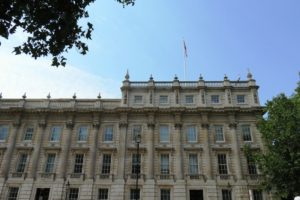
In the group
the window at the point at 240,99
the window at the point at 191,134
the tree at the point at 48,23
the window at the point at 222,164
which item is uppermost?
the window at the point at 240,99

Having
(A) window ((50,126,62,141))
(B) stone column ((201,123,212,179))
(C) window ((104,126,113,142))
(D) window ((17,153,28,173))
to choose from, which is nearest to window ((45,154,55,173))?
(A) window ((50,126,62,141))

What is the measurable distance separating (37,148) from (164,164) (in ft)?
52.6

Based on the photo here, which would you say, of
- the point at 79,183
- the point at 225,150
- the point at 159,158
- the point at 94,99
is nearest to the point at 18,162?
the point at 79,183

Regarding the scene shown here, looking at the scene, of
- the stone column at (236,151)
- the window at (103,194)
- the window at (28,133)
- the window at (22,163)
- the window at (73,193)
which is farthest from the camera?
the window at (28,133)

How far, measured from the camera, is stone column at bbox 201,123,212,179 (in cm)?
3313

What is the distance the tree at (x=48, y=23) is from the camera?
10.6 m

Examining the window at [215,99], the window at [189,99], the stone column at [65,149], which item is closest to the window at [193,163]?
the window at [189,99]

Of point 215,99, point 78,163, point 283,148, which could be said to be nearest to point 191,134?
point 215,99

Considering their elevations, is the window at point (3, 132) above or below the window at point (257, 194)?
above

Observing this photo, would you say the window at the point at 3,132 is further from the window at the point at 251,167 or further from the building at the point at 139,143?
the window at the point at 251,167

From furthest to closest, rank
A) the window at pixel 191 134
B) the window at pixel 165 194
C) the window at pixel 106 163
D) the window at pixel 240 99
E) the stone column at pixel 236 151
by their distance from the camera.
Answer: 1. the window at pixel 240 99
2. the window at pixel 191 134
3. the window at pixel 106 163
4. the stone column at pixel 236 151
5. the window at pixel 165 194

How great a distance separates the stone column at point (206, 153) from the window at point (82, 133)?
49.4 ft

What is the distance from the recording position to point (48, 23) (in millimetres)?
11242

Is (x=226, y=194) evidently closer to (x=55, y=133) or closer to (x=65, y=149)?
(x=65, y=149)
